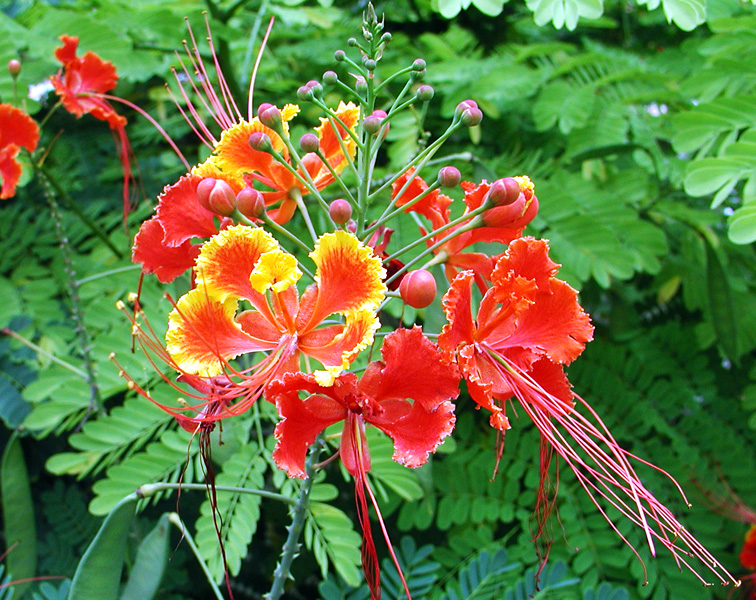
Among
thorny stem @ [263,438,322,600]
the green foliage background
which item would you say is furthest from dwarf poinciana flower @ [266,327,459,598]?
the green foliage background

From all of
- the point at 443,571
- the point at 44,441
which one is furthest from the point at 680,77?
the point at 44,441

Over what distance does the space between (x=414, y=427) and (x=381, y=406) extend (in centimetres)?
6

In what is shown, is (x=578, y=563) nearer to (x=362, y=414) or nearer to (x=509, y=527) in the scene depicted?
(x=509, y=527)

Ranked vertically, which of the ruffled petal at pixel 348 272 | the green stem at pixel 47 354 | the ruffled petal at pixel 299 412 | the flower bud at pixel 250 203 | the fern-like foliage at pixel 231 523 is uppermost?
the flower bud at pixel 250 203

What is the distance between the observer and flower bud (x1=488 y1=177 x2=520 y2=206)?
0.96m

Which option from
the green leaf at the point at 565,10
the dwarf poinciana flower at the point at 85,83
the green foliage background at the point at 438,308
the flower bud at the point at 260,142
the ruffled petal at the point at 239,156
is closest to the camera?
the flower bud at the point at 260,142

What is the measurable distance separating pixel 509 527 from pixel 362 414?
4.29ft

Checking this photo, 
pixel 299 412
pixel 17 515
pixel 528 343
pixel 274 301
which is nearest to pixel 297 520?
pixel 299 412

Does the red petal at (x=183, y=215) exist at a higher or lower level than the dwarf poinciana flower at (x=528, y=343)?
higher

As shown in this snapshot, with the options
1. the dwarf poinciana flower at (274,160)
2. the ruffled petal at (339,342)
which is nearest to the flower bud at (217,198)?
the dwarf poinciana flower at (274,160)

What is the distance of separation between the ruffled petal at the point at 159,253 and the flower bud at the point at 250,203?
170 mm

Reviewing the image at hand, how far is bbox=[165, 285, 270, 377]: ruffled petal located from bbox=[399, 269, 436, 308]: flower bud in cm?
28

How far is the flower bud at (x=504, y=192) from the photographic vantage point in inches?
37.8

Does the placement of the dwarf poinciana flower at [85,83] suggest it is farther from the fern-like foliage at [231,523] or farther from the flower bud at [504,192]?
the flower bud at [504,192]
